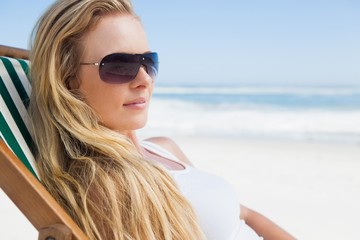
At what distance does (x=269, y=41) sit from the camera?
42.2 m

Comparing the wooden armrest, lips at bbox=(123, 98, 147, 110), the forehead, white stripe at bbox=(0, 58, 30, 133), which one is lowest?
the wooden armrest

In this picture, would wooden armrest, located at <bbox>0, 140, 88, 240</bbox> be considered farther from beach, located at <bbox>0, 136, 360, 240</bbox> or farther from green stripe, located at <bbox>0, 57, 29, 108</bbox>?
beach, located at <bbox>0, 136, 360, 240</bbox>

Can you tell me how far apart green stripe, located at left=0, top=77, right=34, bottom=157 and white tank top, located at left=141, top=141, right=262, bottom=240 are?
1.74 ft

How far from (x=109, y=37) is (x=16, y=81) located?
534mm

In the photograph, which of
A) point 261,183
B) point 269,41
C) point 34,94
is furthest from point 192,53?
point 34,94

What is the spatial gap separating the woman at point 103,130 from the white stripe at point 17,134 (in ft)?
0.11

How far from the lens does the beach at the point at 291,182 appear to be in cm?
453

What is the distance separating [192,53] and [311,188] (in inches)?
1496

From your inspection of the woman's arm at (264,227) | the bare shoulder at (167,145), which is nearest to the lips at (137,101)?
the bare shoulder at (167,145)

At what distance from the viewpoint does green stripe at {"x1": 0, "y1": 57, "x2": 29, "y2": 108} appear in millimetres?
1979

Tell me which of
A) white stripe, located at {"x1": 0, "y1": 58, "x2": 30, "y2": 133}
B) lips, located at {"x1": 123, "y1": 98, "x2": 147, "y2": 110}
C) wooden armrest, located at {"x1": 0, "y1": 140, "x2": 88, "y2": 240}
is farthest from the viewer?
white stripe, located at {"x1": 0, "y1": 58, "x2": 30, "y2": 133}

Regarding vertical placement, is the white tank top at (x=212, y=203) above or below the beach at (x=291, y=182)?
above

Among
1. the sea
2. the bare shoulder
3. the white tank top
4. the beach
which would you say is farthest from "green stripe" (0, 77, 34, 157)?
the sea

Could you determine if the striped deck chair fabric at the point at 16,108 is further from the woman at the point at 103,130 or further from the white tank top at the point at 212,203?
the white tank top at the point at 212,203
